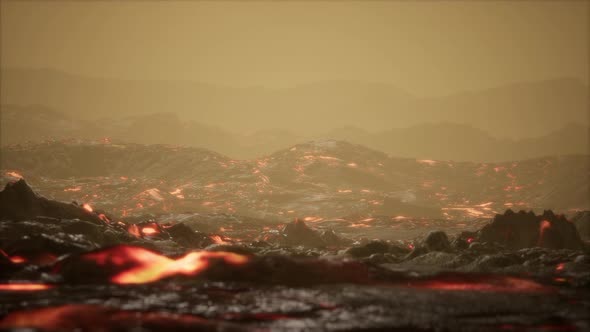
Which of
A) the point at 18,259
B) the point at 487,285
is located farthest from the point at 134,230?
the point at 487,285

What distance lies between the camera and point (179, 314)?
591 centimetres

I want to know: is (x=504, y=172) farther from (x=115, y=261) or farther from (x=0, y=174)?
(x=115, y=261)

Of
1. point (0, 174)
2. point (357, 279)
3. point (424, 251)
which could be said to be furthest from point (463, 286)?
point (0, 174)

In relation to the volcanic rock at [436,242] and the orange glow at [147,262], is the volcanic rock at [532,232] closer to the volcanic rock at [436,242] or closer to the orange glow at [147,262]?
the volcanic rock at [436,242]

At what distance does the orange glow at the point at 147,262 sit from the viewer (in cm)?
868

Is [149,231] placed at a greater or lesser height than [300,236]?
greater

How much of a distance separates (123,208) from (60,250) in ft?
312

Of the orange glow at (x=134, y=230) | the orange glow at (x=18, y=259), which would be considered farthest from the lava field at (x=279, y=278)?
the orange glow at (x=134, y=230)

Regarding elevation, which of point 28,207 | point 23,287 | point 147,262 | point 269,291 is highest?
point 28,207

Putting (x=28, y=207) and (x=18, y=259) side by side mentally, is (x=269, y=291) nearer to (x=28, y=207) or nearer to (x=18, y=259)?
(x=18, y=259)

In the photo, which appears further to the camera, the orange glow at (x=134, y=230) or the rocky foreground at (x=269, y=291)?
the orange glow at (x=134, y=230)

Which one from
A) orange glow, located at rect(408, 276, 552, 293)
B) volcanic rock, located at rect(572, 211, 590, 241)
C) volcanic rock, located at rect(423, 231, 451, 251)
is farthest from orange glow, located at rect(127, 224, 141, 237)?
volcanic rock, located at rect(572, 211, 590, 241)

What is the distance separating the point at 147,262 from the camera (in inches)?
364

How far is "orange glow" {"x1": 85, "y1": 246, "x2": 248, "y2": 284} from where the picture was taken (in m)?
8.68
